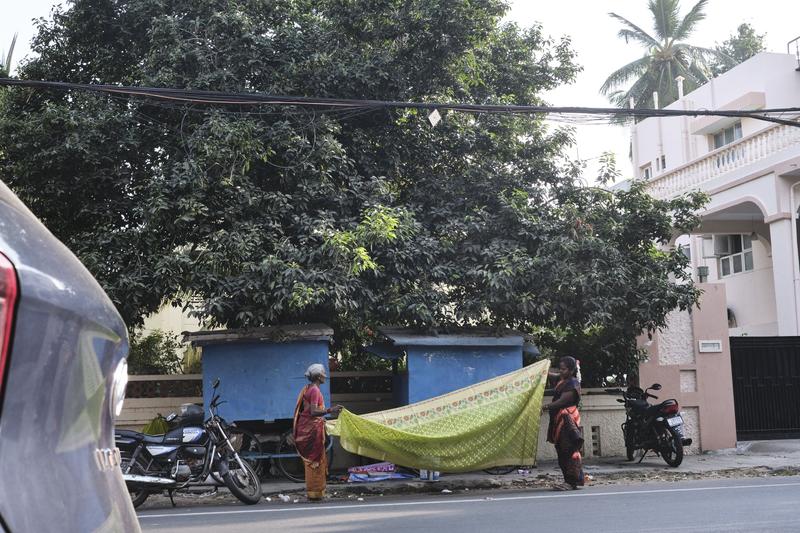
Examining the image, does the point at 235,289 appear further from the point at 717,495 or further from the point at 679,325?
the point at 679,325

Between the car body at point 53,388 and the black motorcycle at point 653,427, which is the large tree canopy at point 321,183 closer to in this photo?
the black motorcycle at point 653,427

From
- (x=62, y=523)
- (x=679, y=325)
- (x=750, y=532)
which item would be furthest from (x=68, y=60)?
(x=62, y=523)

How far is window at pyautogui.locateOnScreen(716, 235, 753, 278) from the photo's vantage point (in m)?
23.9

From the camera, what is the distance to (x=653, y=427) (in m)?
12.9

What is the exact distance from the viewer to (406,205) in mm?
13156

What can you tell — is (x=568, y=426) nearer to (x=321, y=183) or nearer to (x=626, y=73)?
(x=321, y=183)

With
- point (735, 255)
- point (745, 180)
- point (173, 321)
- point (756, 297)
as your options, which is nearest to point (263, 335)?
point (173, 321)

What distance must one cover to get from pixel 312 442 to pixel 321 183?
378cm

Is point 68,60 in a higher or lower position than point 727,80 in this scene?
lower

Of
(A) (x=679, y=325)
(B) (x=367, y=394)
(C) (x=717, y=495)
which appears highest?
(A) (x=679, y=325)

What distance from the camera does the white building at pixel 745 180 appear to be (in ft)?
61.5

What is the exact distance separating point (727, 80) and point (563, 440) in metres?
17.1

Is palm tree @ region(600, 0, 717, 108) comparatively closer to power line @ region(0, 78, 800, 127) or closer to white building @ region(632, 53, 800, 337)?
white building @ region(632, 53, 800, 337)

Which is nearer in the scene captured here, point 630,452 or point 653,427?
point 653,427
